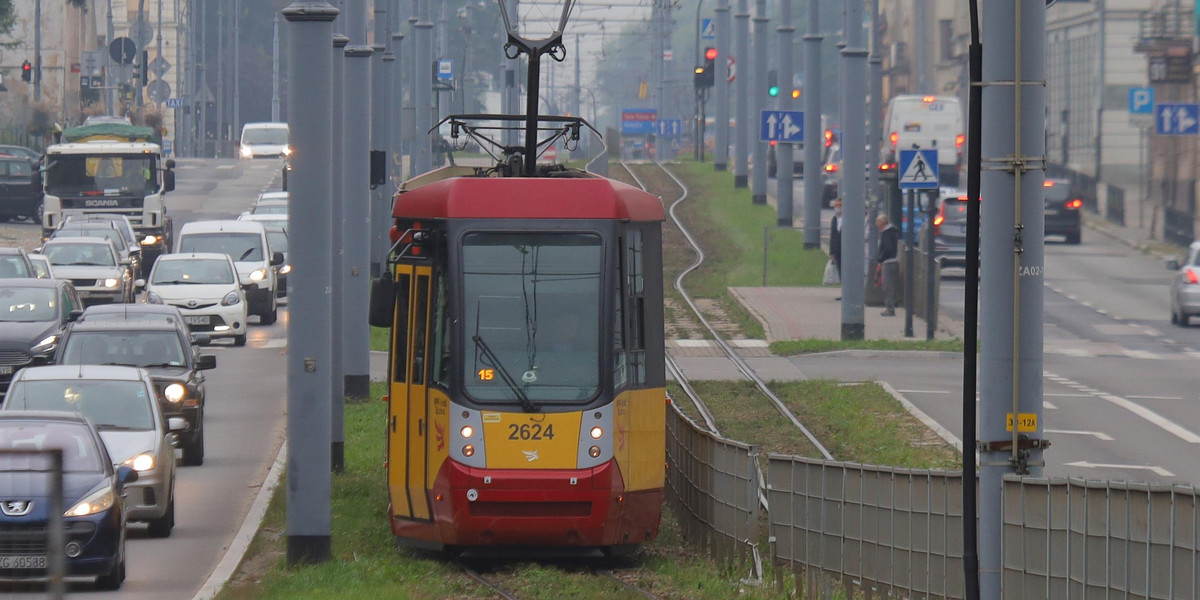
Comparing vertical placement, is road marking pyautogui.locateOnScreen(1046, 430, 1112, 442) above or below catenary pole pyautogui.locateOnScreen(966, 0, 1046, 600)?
below

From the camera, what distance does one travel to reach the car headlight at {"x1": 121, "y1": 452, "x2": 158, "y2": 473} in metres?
14.9

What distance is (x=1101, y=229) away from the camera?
192 feet

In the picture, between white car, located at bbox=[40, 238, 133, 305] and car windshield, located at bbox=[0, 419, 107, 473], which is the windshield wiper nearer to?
car windshield, located at bbox=[0, 419, 107, 473]

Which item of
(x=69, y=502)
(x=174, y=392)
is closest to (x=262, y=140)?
(x=174, y=392)

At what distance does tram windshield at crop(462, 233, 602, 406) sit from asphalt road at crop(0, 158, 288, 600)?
2670 millimetres

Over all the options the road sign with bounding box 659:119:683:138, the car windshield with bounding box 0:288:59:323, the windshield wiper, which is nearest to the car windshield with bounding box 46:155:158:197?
the car windshield with bounding box 0:288:59:323

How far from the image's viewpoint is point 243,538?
14.6m

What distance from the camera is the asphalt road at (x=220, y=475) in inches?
527

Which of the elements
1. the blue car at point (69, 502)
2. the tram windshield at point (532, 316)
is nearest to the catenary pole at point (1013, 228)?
the tram windshield at point (532, 316)

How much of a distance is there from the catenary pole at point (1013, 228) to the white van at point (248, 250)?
92.5 ft

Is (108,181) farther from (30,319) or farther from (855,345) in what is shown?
(855,345)

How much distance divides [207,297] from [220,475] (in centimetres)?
1359

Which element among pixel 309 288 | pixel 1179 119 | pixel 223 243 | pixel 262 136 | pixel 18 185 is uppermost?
pixel 262 136

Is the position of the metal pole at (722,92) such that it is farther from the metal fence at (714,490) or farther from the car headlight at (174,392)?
the metal fence at (714,490)
